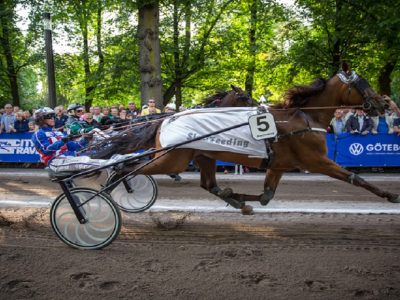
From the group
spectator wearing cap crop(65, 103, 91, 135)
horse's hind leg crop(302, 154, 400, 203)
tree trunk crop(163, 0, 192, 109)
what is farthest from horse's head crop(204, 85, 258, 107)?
tree trunk crop(163, 0, 192, 109)

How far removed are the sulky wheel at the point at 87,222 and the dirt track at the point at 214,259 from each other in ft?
0.48

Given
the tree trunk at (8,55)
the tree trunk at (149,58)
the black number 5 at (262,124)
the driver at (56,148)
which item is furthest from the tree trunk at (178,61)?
the black number 5 at (262,124)

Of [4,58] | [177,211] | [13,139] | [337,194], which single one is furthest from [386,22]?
[4,58]

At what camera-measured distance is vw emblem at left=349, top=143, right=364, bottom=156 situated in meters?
10.5

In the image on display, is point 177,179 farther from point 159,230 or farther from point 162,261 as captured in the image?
point 162,261

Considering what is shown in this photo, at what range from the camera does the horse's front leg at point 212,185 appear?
5.54 meters

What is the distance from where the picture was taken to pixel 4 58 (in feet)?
66.0

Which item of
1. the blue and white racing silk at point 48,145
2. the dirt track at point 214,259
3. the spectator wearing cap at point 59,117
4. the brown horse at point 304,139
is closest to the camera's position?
the dirt track at point 214,259

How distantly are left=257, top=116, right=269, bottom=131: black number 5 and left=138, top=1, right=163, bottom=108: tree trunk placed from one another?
25.9 ft

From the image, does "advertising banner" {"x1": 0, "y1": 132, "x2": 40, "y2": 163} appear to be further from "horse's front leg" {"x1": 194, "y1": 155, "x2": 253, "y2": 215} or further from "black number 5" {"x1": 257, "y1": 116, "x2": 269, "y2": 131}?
"black number 5" {"x1": 257, "y1": 116, "x2": 269, "y2": 131}

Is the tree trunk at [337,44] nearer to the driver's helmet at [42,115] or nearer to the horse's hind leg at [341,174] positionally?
the horse's hind leg at [341,174]

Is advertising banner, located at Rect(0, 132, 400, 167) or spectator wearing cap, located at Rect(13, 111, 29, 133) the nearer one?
advertising banner, located at Rect(0, 132, 400, 167)

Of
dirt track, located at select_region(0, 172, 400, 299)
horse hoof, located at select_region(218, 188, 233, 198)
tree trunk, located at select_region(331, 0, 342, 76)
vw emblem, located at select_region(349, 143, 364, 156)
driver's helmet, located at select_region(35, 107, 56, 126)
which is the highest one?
tree trunk, located at select_region(331, 0, 342, 76)

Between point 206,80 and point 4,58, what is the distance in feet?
31.7
